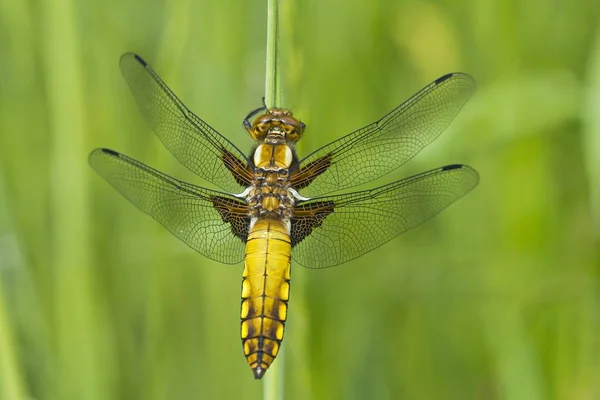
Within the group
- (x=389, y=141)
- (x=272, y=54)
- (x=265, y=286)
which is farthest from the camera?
(x=389, y=141)

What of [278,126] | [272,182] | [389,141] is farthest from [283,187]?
[389,141]

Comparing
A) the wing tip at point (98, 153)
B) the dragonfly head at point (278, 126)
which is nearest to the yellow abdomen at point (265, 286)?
the dragonfly head at point (278, 126)

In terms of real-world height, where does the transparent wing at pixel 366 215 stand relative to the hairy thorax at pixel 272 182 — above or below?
below

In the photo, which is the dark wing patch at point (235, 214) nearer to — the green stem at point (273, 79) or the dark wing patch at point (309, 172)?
the dark wing patch at point (309, 172)

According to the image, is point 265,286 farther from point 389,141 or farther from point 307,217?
point 389,141

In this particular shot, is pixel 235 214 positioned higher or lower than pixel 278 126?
lower

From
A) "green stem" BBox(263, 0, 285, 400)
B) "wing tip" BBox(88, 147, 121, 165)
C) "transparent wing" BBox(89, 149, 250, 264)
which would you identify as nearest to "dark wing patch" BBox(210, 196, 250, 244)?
"transparent wing" BBox(89, 149, 250, 264)

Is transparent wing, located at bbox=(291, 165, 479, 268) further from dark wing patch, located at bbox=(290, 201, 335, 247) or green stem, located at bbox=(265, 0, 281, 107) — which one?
green stem, located at bbox=(265, 0, 281, 107)

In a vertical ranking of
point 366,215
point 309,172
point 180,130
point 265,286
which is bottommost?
point 265,286
